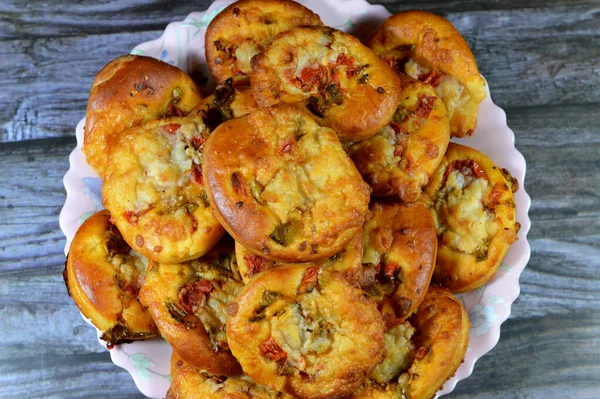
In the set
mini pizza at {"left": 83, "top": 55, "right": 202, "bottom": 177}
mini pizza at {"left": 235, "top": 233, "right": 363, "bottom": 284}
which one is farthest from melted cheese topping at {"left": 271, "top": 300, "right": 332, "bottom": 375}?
mini pizza at {"left": 83, "top": 55, "right": 202, "bottom": 177}

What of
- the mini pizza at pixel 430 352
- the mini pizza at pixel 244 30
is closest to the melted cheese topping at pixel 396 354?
the mini pizza at pixel 430 352

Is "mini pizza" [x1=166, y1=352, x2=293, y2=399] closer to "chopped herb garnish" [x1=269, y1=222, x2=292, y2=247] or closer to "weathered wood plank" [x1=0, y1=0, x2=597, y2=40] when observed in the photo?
"chopped herb garnish" [x1=269, y1=222, x2=292, y2=247]

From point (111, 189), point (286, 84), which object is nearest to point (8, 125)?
point (111, 189)

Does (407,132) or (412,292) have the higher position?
(407,132)

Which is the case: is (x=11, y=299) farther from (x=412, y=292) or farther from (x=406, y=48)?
(x=406, y=48)

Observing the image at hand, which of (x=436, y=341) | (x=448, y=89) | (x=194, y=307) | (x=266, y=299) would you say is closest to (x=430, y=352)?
(x=436, y=341)

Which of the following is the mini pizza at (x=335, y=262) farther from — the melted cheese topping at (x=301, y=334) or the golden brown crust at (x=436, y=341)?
the golden brown crust at (x=436, y=341)
